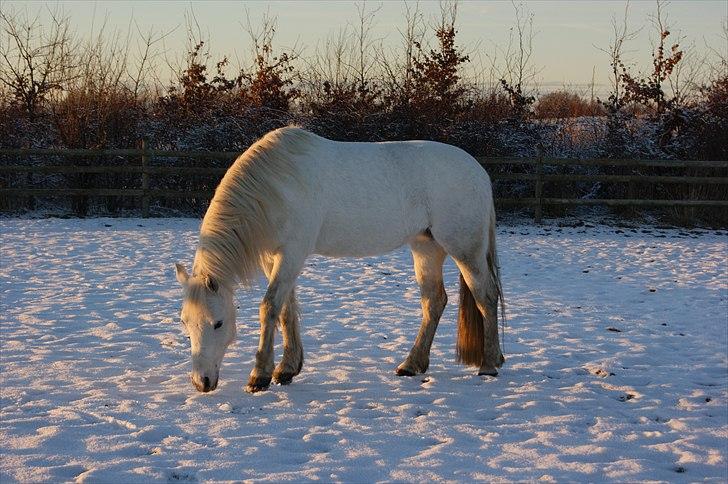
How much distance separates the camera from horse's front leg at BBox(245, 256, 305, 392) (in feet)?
16.5

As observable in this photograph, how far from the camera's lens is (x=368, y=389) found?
4992 millimetres

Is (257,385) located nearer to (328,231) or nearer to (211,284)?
(211,284)

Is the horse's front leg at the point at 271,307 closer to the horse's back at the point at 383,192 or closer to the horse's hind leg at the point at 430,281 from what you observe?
the horse's back at the point at 383,192

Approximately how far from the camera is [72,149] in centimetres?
1459

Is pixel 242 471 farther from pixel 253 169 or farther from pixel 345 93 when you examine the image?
pixel 345 93

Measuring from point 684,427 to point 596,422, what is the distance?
436 millimetres

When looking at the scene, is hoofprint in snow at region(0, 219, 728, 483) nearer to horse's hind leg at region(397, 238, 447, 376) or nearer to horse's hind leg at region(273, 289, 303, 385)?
horse's hind leg at region(273, 289, 303, 385)

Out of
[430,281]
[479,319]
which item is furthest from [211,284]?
[479,319]

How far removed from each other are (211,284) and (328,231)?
92 centimetres

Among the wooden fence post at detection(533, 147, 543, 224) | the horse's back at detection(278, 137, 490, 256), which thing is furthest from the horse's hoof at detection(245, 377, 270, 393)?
the wooden fence post at detection(533, 147, 543, 224)

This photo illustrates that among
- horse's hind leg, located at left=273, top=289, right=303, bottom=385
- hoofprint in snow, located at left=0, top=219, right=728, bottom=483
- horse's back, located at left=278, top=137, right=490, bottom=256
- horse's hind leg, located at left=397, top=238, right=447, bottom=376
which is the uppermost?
horse's back, located at left=278, top=137, right=490, bottom=256

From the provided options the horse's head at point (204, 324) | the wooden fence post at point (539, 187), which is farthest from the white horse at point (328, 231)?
the wooden fence post at point (539, 187)

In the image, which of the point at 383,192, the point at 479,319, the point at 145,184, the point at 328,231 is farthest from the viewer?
the point at 145,184

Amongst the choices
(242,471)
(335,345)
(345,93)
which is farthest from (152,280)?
(345,93)
